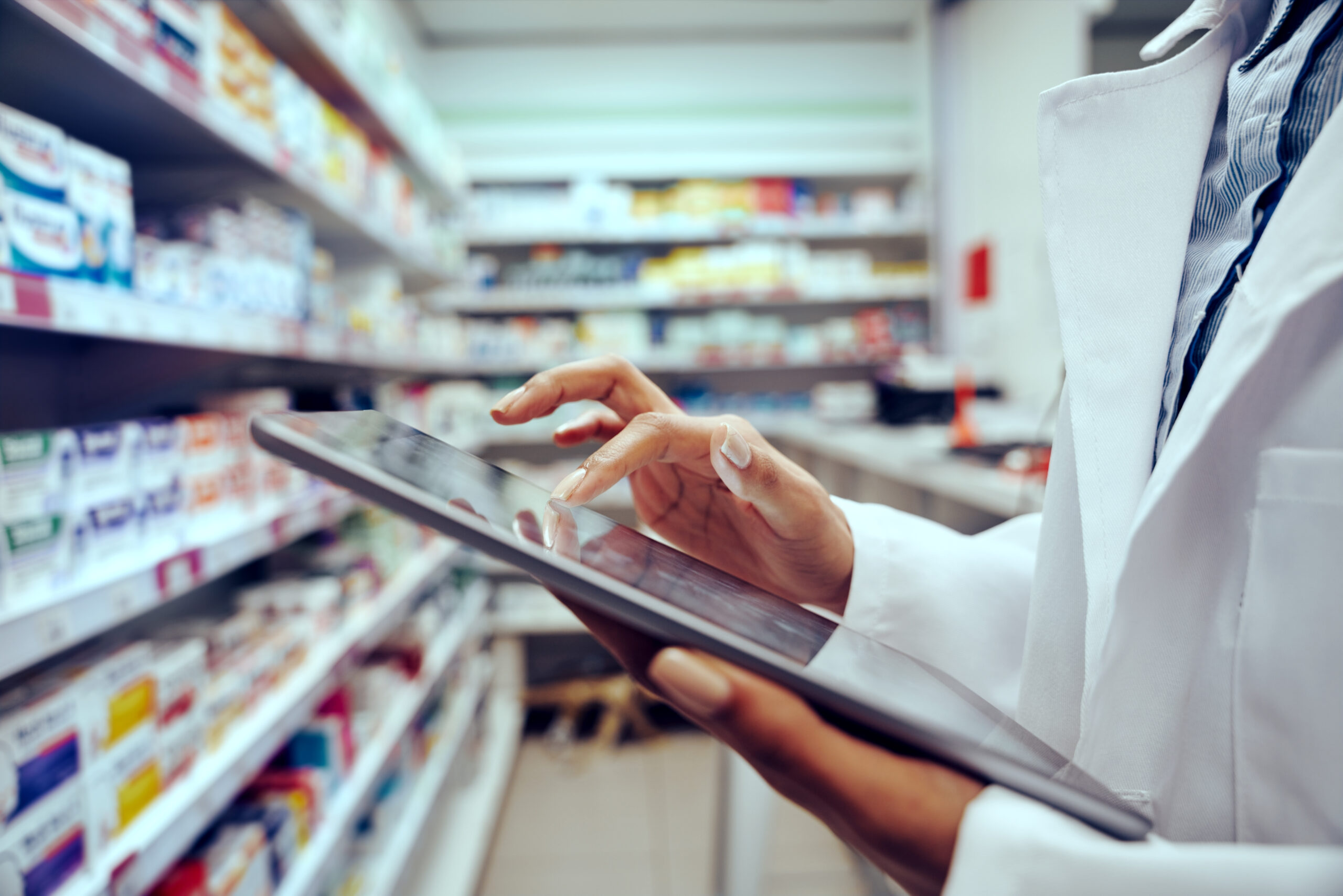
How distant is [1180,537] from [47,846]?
1.12 m

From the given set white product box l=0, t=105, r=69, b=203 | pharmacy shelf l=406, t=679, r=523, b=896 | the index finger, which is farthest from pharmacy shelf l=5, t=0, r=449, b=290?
pharmacy shelf l=406, t=679, r=523, b=896

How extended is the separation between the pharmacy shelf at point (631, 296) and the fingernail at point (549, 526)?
10.5 ft

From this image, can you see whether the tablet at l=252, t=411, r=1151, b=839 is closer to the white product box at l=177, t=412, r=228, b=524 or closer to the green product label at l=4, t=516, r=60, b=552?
the green product label at l=4, t=516, r=60, b=552

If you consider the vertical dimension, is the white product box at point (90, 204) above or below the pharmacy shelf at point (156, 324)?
above

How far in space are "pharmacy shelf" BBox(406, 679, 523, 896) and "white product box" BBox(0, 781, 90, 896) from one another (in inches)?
54.1

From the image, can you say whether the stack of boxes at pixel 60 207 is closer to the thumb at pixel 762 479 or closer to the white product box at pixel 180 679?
the white product box at pixel 180 679

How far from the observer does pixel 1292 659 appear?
444 mm

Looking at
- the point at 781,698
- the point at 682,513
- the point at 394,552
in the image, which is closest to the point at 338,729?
the point at 394,552

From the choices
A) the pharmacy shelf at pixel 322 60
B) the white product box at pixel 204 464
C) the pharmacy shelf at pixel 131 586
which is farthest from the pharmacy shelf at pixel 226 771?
the pharmacy shelf at pixel 322 60

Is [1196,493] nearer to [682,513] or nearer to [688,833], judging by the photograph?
[682,513]

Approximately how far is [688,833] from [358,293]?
2.00 meters

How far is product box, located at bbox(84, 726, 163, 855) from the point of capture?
0.88 m

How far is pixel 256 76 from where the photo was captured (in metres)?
1.36

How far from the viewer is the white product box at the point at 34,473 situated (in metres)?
0.81
